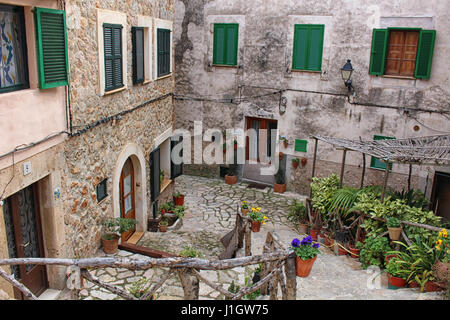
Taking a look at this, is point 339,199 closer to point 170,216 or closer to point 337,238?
point 337,238

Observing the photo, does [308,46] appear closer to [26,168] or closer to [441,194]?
[441,194]

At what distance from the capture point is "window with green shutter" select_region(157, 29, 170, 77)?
419 inches

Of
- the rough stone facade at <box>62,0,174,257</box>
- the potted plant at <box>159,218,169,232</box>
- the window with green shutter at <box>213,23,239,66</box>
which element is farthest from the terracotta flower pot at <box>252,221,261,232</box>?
the window with green shutter at <box>213,23,239,66</box>

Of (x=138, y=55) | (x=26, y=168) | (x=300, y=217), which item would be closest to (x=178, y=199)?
(x=300, y=217)

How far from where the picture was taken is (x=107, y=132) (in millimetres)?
8016

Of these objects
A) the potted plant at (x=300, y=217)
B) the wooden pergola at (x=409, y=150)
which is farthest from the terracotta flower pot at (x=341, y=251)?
the potted plant at (x=300, y=217)

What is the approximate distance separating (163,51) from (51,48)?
535cm

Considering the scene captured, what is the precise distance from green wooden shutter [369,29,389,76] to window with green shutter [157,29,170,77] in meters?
5.71

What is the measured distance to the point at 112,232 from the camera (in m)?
8.27

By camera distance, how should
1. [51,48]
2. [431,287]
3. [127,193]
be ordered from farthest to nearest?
1. [127,193]
2. [431,287]
3. [51,48]

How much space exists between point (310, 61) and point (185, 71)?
4.39 m

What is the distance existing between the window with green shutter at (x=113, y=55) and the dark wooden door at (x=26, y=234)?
263 centimetres

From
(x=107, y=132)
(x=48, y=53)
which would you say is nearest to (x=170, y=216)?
(x=107, y=132)

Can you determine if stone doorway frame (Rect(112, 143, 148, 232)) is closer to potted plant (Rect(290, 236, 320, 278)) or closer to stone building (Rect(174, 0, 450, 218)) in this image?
potted plant (Rect(290, 236, 320, 278))
